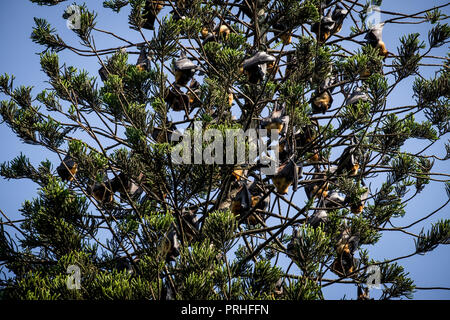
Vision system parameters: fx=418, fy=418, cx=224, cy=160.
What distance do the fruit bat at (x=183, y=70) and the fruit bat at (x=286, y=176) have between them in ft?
6.46

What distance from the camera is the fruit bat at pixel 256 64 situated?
16.0 feet

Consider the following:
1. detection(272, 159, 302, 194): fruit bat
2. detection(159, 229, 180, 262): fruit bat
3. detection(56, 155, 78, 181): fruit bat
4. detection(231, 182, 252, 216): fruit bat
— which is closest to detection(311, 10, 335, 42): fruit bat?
detection(272, 159, 302, 194): fruit bat

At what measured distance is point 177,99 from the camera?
627cm

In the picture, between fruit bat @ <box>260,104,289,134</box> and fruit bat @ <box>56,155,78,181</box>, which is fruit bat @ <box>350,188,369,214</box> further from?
fruit bat @ <box>56,155,78,181</box>

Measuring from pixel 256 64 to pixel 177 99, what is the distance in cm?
175

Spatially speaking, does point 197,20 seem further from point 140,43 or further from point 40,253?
point 40,253

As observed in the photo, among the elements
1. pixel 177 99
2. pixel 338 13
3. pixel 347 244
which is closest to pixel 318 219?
pixel 347 244

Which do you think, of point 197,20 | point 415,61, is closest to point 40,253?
point 197,20

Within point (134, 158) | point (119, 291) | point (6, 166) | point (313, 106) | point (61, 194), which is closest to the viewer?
point (119, 291)

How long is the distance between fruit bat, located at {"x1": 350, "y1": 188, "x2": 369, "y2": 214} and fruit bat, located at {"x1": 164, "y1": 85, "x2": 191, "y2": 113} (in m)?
2.76

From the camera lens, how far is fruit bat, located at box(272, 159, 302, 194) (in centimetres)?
471

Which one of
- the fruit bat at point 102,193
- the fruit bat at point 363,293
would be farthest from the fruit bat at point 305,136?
the fruit bat at point 102,193
